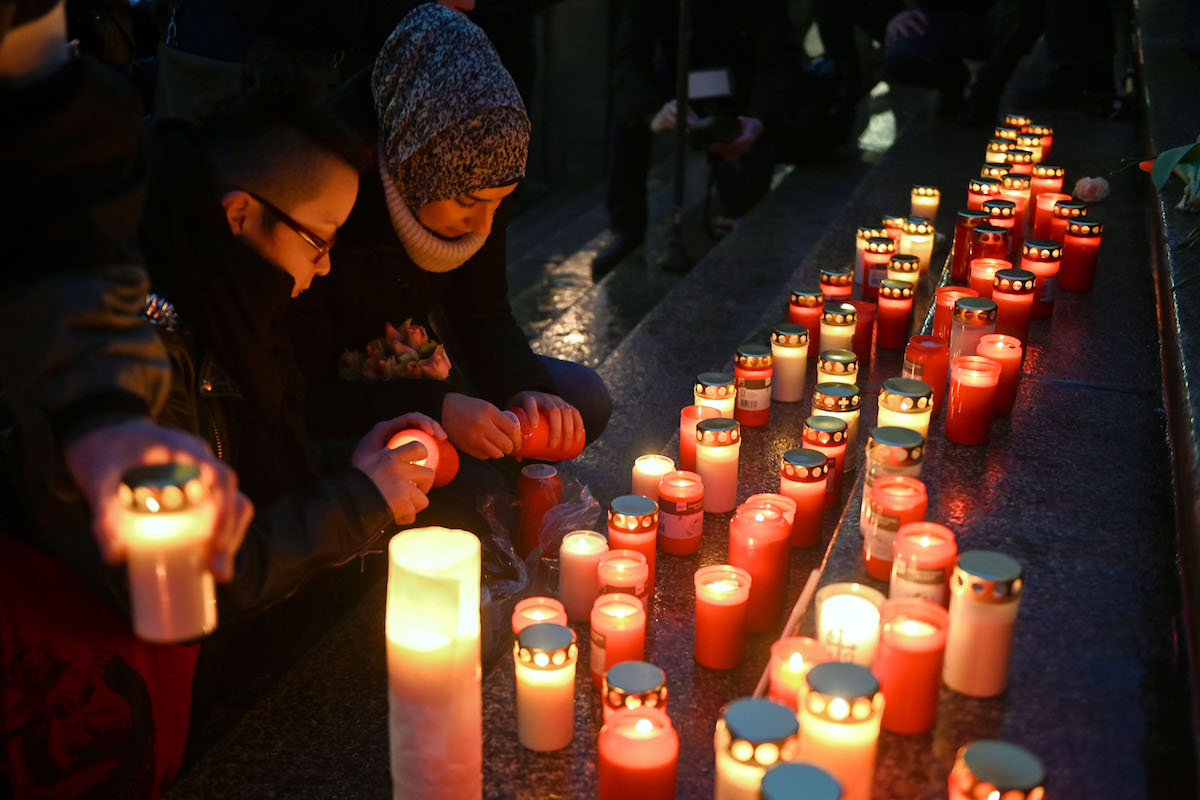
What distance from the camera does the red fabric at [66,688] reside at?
1558 millimetres

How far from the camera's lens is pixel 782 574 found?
2156 mm

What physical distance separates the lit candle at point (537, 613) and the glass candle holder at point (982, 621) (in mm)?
622

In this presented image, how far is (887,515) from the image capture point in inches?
74.7

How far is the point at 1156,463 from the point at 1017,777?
1.28 m

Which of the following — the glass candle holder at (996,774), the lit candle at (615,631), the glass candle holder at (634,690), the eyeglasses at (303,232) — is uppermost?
the eyeglasses at (303,232)

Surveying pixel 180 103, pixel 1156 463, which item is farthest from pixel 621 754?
pixel 180 103

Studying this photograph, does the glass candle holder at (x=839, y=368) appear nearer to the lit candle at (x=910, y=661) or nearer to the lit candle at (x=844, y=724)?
the lit candle at (x=910, y=661)

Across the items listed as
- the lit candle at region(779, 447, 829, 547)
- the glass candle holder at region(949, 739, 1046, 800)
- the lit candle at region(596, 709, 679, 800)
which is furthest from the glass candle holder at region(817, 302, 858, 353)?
the glass candle holder at region(949, 739, 1046, 800)

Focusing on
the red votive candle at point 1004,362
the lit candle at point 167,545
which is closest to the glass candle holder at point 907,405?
the red votive candle at point 1004,362

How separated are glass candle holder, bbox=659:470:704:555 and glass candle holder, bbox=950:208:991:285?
1.50m

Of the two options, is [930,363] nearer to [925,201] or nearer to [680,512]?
[680,512]

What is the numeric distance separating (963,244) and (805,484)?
1453mm

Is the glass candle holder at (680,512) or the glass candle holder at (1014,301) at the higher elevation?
the glass candle holder at (1014,301)

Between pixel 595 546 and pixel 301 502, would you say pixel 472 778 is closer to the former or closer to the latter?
pixel 301 502
